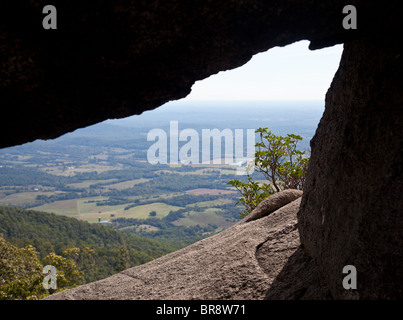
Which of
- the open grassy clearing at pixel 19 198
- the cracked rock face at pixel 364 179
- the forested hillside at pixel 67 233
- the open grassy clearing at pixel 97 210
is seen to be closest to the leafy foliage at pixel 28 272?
the cracked rock face at pixel 364 179

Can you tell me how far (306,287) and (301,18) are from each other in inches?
180

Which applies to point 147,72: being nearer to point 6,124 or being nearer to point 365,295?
point 6,124

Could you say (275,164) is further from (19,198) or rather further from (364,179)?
(19,198)

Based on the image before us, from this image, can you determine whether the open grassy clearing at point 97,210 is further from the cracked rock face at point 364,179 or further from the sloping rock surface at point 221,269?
the cracked rock face at point 364,179

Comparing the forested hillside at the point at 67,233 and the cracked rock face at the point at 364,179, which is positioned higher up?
the cracked rock face at the point at 364,179

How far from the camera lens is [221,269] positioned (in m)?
7.91

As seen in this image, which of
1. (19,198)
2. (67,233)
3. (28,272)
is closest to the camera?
(28,272)

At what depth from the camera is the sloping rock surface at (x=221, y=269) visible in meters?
7.21

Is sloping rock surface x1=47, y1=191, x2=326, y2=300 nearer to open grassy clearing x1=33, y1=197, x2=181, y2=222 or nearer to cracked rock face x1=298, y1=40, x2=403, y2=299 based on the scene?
cracked rock face x1=298, y1=40, x2=403, y2=299

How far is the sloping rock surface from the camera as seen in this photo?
7.21 meters

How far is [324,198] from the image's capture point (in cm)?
642

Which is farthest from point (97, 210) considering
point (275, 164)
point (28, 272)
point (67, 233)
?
point (275, 164)

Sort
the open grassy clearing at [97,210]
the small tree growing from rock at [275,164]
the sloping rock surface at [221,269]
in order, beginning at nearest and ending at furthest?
the sloping rock surface at [221,269], the small tree growing from rock at [275,164], the open grassy clearing at [97,210]
